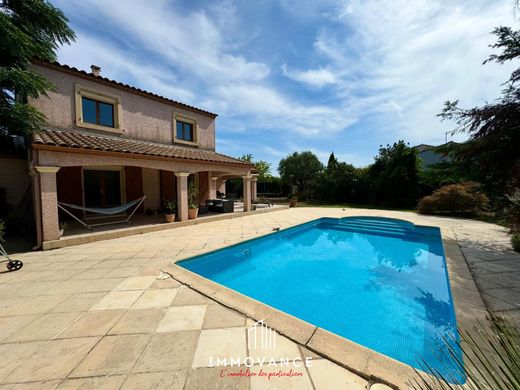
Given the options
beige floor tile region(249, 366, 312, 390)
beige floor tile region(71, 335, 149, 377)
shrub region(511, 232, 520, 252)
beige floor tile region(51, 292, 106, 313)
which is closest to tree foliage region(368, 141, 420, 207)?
shrub region(511, 232, 520, 252)

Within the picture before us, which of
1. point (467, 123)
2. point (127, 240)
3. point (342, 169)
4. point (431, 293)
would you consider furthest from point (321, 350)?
point (342, 169)

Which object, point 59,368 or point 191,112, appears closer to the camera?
point 59,368

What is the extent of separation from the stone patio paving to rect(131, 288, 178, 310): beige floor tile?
15 millimetres

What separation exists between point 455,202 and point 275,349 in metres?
15.7

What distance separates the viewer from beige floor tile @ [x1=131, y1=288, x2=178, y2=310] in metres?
3.22

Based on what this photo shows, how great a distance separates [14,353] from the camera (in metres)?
2.32

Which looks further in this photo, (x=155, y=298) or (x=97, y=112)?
(x=97, y=112)

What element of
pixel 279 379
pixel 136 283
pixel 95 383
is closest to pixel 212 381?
pixel 279 379

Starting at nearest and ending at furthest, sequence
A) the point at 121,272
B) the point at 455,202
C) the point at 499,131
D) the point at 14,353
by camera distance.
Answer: the point at 14,353 < the point at 121,272 < the point at 499,131 < the point at 455,202

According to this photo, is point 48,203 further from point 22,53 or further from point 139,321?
point 139,321

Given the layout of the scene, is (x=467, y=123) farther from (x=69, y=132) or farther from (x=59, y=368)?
(x=69, y=132)

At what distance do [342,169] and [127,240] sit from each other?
1930 centimetres

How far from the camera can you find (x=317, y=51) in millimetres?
8711

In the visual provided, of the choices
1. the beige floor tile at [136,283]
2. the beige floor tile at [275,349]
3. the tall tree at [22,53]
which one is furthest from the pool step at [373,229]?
the tall tree at [22,53]
